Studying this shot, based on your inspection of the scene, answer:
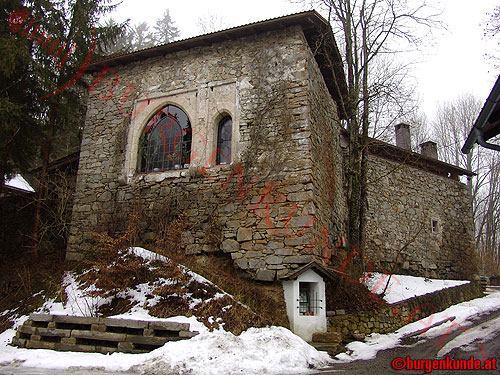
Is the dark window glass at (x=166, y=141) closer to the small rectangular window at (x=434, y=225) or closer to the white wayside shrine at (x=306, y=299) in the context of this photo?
the white wayside shrine at (x=306, y=299)

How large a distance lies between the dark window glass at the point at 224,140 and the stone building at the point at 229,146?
3 centimetres

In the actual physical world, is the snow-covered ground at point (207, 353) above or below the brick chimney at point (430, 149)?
below

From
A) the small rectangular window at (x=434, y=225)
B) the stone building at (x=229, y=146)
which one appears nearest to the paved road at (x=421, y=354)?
the stone building at (x=229, y=146)

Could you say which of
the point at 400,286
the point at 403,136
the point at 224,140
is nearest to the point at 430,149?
the point at 403,136

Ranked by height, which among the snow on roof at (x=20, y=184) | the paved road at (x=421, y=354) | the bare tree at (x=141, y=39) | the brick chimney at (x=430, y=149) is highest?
the bare tree at (x=141, y=39)

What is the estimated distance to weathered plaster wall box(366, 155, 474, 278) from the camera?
1242 centimetres

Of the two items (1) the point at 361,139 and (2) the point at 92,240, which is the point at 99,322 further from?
(1) the point at 361,139

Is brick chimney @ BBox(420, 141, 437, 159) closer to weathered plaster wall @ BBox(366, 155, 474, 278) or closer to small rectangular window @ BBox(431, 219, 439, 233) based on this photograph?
weathered plaster wall @ BBox(366, 155, 474, 278)

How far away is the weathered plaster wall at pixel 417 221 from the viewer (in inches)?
489

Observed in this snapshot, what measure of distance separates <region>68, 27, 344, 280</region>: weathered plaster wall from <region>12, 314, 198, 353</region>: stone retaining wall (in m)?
2.28

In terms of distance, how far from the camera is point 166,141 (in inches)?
376

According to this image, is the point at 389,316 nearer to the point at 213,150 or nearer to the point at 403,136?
the point at 213,150

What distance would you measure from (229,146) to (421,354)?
18.9 ft

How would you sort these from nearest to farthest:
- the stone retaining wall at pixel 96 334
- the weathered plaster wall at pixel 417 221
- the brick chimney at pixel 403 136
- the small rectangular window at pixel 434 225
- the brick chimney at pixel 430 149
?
the stone retaining wall at pixel 96 334 → the weathered plaster wall at pixel 417 221 → the small rectangular window at pixel 434 225 → the brick chimney at pixel 403 136 → the brick chimney at pixel 430 149
